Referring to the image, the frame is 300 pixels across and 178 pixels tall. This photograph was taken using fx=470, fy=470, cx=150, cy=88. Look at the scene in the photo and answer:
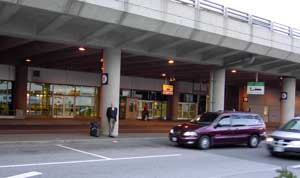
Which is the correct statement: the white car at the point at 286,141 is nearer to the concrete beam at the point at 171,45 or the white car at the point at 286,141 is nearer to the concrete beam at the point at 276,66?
the concrete beam at the point at 171,45

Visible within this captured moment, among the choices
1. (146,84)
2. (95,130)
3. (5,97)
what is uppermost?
(146,84)

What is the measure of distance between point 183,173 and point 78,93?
3120 cm

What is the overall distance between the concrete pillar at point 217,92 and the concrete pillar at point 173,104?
19.1 meters

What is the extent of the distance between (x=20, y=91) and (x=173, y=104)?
17.3 meters

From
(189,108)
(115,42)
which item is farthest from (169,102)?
(115,42)

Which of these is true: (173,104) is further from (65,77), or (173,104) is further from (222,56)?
(222,56)

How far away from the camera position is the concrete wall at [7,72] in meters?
37.6

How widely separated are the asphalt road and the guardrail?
731 cm

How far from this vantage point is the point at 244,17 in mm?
26531

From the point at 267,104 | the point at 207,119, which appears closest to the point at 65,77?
the point at 207,119

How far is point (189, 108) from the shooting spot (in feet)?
171

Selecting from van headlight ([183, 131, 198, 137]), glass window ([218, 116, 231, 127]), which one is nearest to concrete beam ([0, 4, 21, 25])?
van headlight ([183, 131, 198, 137])

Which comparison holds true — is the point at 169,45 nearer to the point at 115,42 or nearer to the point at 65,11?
the point at 115,42

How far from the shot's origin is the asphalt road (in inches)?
485
